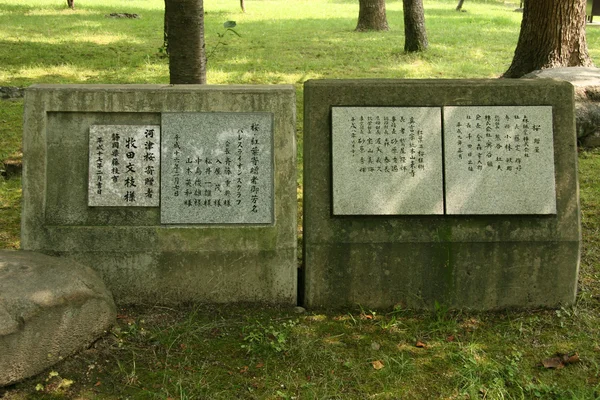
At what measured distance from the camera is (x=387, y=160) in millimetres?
5016

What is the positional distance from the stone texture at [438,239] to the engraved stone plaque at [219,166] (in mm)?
331

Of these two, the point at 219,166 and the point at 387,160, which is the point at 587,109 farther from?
the point at 219,166

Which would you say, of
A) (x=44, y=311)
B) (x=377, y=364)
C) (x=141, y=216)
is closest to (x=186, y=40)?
(x=141, y=216)

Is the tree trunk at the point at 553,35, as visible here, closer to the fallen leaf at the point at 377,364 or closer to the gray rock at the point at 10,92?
the fallen leaf at the point at 377,364

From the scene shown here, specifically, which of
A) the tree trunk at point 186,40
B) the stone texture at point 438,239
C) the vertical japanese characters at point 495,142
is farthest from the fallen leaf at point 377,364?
the tree trunk at point 186,40

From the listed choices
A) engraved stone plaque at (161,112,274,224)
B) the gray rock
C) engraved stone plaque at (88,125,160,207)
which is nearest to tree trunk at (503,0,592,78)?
engraved stone plaque at (161,112,274,224)

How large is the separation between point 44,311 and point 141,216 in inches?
43.3

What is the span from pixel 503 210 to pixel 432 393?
1559 millimetres

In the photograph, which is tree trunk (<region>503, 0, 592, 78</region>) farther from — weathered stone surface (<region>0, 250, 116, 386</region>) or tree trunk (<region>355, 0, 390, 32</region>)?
tree trunk (<region>355, 0, 390, 32</region>)

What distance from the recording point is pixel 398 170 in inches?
198

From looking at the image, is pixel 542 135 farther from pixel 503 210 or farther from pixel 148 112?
pixel 148 112

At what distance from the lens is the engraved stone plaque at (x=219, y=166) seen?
4953mm

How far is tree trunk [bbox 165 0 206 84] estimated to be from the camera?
699 cm

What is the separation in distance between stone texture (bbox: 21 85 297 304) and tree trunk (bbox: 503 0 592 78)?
22.0 feet
